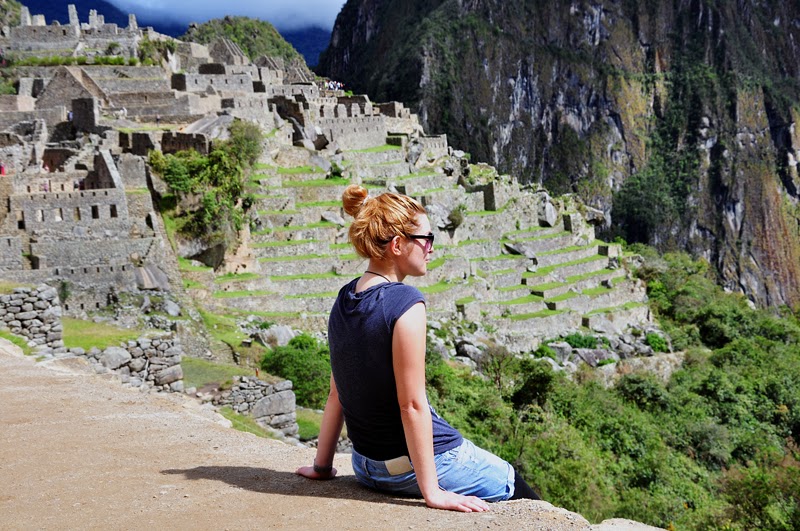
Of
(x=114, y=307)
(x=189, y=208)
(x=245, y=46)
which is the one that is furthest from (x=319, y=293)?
(x=245, y=46)

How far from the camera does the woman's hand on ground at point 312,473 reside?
557 cm

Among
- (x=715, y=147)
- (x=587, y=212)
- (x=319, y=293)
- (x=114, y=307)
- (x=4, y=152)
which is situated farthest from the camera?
(x=715, y=147)

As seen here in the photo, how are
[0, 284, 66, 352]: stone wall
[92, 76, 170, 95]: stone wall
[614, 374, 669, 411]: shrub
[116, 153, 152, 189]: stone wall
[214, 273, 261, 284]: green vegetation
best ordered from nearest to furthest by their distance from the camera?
1. [0, 284, 66, 352]: stone wall
2. [116, 153, 152, 189]: stone wall
3. [214, 273, 261, 284]: green vegetation
4. [614, 374, 669, 411]: shrub
5. [92, 76, 170, 95]: stone wall

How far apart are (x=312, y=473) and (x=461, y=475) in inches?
48.7

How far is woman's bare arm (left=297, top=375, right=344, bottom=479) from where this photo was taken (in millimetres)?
5375

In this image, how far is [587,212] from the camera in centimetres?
5016

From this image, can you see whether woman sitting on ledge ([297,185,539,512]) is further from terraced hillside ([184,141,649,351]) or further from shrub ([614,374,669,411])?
shrub ([614,374,669,411])

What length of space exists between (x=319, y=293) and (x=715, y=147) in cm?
15166

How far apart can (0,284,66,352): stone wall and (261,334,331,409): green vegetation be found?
21.9ft

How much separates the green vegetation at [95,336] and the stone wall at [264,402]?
165 cm

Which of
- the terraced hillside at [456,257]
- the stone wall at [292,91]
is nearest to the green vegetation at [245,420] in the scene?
the terraced hillside at [456,257]

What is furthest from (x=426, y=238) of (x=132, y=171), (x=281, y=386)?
(x=132, y=171)

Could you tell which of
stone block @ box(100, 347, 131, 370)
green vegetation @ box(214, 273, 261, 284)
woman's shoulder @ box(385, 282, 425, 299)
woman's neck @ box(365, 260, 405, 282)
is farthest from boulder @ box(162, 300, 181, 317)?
woman's shoulder @ box(385, 282, 425, 299)

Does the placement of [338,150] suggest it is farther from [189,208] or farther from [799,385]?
[799,385]
